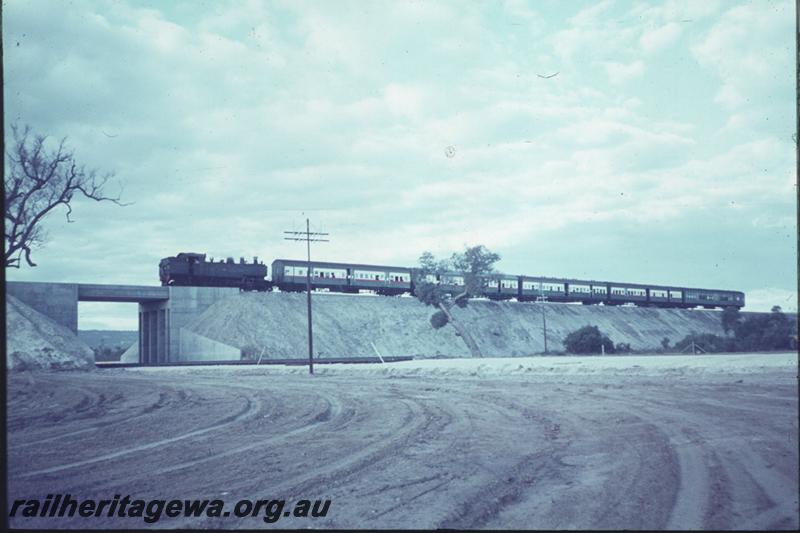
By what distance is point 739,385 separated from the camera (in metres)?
18.0

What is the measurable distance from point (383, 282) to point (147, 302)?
23.4 m

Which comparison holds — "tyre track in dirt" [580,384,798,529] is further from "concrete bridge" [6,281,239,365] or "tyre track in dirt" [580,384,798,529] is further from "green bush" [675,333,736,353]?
A: "concrete bridge" [6,281,239,365]

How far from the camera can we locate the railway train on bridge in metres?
56.1

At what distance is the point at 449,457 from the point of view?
9.05 metres

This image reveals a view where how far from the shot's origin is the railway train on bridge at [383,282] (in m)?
56.1

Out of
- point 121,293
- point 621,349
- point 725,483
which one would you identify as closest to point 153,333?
point 121,293

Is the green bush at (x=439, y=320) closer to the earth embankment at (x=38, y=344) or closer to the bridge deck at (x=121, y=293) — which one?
the bridge deck at (x=121, y=293)

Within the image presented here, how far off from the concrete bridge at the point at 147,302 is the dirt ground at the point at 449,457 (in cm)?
3437

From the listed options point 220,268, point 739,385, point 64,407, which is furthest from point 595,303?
point 64,407

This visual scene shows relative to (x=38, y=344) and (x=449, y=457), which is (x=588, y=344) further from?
(x=449, y=457)

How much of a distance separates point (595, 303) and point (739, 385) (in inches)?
2466

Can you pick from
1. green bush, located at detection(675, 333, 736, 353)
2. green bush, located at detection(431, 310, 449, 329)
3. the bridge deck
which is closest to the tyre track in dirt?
green bush, located at detection(675, 333, 736, 353)

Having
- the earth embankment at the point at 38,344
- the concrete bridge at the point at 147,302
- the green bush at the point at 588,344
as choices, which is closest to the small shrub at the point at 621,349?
the green bush at the point at 588,344

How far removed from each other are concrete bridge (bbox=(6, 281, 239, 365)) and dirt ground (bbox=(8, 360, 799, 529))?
113 ft
